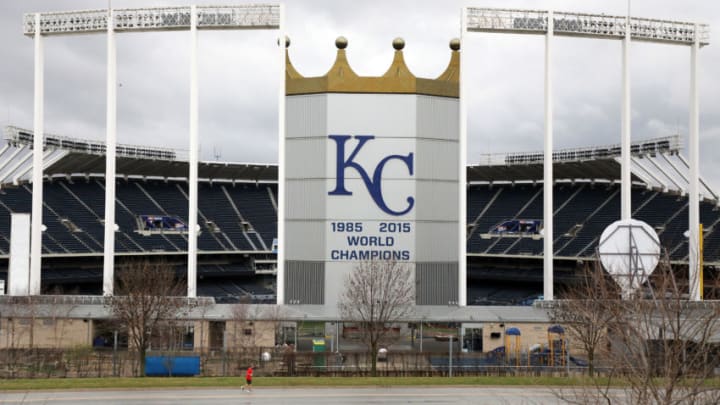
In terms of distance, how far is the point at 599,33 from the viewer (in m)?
42.7

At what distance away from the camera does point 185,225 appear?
70125 mm

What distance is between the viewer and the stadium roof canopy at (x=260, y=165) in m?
65.2

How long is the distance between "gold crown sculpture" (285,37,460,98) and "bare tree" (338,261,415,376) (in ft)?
34.7

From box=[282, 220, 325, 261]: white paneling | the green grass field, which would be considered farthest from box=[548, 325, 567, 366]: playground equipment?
box=[282, 220, 325, 261]: white paneling

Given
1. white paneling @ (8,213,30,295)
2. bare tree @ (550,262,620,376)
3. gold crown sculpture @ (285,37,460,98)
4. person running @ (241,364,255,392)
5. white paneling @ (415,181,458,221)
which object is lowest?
person running @ (241,364,255,392)

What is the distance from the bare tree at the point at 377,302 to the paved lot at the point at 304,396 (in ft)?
16.0

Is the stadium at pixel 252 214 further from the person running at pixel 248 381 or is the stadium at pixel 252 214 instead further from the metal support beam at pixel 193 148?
the person running at pixel 248 381

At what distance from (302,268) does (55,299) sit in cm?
1363

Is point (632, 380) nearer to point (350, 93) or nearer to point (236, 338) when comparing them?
point (236, 338)

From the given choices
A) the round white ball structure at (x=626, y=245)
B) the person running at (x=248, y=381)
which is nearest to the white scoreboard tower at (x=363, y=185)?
the person running at (x=248, y=381)

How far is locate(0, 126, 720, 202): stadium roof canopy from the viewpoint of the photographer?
65250 millimetres

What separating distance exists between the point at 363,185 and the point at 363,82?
20.2 ft

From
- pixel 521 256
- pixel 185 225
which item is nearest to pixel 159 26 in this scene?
pixel 185 225

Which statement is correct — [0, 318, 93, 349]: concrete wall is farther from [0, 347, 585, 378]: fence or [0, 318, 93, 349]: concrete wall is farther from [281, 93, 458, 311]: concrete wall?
[281, 93, 458, 311]: concrete wall
